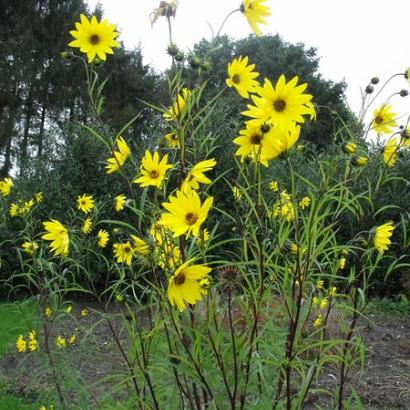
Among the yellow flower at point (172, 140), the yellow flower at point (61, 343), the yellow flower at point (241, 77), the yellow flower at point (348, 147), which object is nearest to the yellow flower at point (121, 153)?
the yellow flower at point (172, 140)

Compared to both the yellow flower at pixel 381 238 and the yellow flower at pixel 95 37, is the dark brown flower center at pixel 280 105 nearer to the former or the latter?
the yellow flower at pixel 95 37

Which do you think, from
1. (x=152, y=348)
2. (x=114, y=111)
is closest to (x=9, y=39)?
(x=114, y=111)

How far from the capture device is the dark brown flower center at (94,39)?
1407 mm

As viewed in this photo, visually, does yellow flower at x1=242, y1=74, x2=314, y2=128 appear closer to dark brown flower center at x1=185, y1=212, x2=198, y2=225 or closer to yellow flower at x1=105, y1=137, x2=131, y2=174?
dark brown flower center at x1=185, y1=212, x2=198, y2=225

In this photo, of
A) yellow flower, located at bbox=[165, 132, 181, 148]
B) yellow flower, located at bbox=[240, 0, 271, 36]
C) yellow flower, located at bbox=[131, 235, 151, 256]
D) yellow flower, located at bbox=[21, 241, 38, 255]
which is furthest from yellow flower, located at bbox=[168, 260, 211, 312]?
yellow flower, located at bbox=[21, 241, 38, 255]

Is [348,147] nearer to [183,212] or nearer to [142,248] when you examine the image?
[183,212]

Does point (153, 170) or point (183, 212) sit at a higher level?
point (153, 170)

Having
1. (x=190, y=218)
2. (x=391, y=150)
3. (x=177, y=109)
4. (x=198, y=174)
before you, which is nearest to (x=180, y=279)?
(x=190, y=218)

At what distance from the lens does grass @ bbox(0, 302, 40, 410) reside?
2.61m

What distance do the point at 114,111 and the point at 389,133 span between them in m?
17.1

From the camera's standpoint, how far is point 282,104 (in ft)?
3.86

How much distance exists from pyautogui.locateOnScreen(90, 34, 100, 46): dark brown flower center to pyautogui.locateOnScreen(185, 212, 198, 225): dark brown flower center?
538mm

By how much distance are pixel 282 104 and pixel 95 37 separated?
0.53m

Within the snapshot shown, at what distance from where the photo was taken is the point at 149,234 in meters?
1.35
